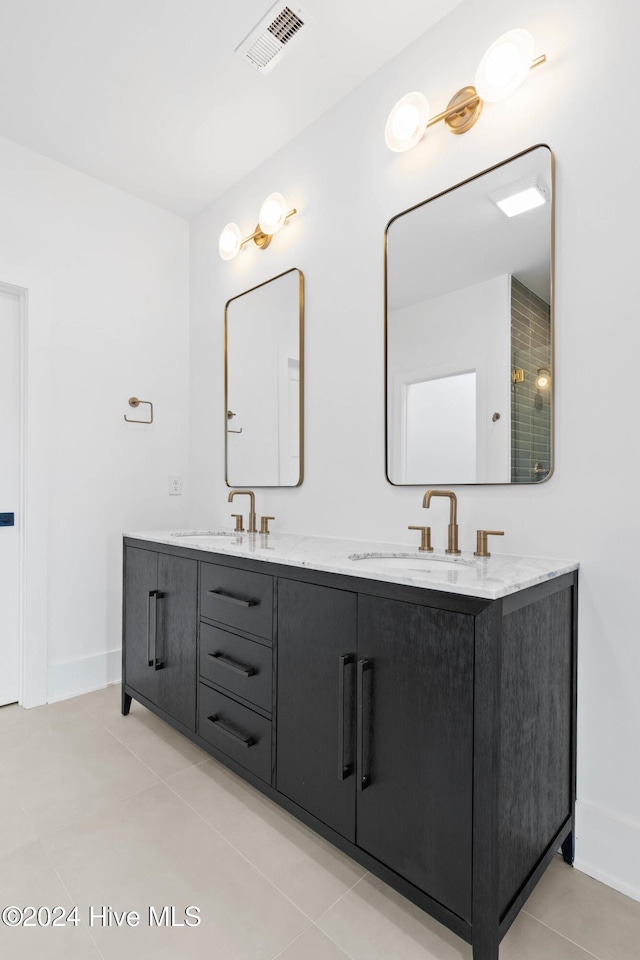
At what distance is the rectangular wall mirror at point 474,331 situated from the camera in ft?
4.92

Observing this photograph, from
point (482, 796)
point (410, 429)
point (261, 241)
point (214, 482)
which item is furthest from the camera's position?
point (214, 482)

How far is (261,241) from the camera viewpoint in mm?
2424

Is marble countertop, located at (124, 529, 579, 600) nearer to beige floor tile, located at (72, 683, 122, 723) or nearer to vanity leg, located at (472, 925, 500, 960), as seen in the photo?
vanity leg, located at (472, 925, 500, 960)

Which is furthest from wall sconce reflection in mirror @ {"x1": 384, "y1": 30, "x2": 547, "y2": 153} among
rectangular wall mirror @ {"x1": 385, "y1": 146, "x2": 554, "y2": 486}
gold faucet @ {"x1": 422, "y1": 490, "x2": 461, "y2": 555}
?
gold faucet @ {"x1": 422, "y1": 490, "x2": 461, "y2": 555}

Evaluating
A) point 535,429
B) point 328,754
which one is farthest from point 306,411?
point 328,754

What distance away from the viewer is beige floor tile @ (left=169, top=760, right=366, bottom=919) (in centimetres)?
132

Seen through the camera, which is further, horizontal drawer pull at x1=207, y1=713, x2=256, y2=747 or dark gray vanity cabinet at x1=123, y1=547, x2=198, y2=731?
dark gray vanity cabinet at x1=123, y1=547, x2=198, y2=731

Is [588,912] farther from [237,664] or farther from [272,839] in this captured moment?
[237,664]

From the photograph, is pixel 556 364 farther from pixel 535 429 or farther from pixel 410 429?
pixel 410 429

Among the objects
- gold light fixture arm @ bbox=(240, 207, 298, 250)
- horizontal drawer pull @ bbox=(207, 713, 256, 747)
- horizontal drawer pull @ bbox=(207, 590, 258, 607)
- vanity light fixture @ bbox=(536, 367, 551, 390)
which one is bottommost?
horizontal drawer pull @ bbox=(207, 713, 256, 747)

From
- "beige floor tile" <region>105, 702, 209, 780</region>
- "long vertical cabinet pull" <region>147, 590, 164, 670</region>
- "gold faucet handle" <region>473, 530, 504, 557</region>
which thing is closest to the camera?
"gold faucet handle" <region>473, 530, 504, 557</region>

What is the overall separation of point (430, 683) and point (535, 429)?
79cm

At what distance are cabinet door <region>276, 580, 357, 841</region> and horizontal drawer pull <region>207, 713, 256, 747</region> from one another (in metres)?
0.13

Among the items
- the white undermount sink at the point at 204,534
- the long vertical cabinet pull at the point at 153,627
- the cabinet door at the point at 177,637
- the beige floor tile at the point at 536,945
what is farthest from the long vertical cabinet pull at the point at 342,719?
the white undermount sink at the point at 204,534
